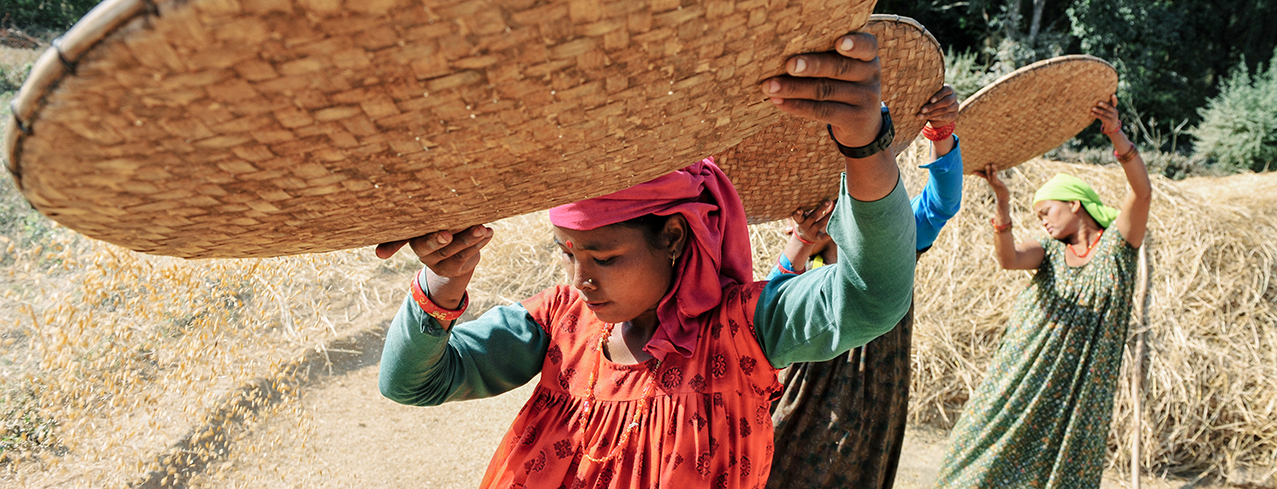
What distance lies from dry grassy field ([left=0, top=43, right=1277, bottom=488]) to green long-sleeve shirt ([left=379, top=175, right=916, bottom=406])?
51.3 inches

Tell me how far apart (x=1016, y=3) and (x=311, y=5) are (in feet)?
51.9

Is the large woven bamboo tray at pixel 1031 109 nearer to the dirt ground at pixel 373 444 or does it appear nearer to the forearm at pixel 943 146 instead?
the forearm at pixel 943 146

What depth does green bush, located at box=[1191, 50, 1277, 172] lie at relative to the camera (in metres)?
11.7

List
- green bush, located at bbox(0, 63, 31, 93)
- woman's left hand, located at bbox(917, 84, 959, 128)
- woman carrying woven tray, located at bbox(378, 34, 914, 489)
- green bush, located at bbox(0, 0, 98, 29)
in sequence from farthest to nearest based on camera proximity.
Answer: green bush, located at bbox(0, 0, 98, 29) → green bush, located at bbox(0, 63, 31, 93) → woman's left hand, located at bbox(917, 84, 959, 128) → woman carrying woven tray, located at bbox(378, 34, 914, 489)

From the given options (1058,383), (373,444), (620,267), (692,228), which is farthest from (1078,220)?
(373,444)

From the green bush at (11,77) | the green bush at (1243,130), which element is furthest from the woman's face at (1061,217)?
the green bush at (1243,130)

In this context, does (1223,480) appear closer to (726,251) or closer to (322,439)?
(726,251)

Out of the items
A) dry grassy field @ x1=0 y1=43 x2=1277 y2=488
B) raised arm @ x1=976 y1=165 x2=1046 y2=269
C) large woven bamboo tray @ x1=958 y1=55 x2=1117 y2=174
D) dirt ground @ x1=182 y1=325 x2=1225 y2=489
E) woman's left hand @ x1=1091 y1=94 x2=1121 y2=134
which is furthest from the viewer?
dirt ground @ x1=182 y1=325 x2=1225 y2=489

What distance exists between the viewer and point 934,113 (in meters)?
1.77

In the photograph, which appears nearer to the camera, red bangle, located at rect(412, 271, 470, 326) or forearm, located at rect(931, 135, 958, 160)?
red bangle, located at rect(412, 271, 470, 326)

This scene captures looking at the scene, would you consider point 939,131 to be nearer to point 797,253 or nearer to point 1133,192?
point 797,253

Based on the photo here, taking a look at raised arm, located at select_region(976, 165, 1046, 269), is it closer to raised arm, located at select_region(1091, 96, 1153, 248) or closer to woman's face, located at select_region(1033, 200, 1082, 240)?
woman's face, located at select_region(1033, 200, 1082, 240)

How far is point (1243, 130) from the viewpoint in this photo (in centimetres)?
1224

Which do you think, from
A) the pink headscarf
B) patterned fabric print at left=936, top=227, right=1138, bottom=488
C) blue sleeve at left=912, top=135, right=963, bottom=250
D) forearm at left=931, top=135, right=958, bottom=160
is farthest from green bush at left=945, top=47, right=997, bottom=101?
the pink headscarf
